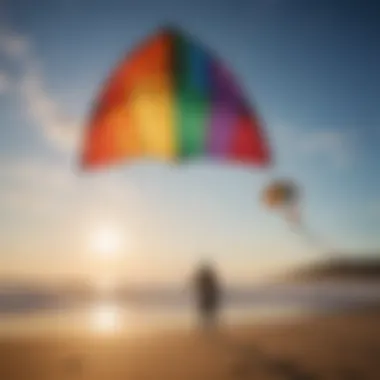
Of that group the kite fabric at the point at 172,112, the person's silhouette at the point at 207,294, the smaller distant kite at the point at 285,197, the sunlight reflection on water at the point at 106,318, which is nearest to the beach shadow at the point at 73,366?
the sunlight reflection on water at the point at 106,318

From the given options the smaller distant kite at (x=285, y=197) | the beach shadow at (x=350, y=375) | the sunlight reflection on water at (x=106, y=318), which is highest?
the smaller distant kite at (x=285, y=197)

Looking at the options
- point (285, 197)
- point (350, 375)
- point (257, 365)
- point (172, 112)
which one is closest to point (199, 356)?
point (257, 365)

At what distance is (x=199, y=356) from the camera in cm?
303

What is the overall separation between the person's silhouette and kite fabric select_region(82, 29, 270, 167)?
62 cm

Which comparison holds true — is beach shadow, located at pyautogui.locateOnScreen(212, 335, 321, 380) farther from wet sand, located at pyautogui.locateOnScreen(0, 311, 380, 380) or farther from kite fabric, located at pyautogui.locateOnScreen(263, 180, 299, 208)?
kite fabric, located at pyautogui.locateOnScreen(263, 180, 299, 208)

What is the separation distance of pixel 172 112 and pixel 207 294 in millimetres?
989

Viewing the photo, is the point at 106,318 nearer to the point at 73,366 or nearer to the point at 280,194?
the point at 73,366

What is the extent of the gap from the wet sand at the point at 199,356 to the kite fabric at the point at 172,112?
95cm

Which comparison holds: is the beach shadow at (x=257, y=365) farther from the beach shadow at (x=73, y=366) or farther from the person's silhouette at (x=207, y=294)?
the beach shadow at (x=73, y=366)

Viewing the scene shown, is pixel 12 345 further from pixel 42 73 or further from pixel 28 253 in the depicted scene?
pixel 42 73

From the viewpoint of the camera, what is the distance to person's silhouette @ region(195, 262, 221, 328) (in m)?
3.12

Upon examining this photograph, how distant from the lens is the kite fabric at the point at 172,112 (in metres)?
3.15

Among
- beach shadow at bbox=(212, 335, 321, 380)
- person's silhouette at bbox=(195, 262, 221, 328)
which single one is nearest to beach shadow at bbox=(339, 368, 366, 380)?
beach shadow at bbox=(212, 335, 321, 380)

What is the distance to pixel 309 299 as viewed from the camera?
4094mm
